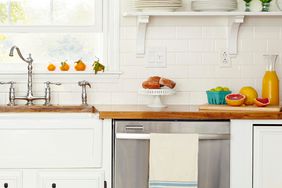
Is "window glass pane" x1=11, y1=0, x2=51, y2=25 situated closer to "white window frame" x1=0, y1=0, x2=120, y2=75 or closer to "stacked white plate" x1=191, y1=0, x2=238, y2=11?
"white window frame" x1=0, y1=0, x2=120, y2=75

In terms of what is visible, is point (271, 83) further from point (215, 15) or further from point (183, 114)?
point (183, 114)

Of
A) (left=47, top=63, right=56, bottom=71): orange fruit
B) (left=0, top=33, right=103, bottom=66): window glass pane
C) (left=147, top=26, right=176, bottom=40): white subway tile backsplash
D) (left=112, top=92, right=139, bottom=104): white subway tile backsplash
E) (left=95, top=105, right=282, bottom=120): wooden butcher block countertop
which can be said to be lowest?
(left=95, top=105, right=282, bottom=120): wooden butcher block countertop

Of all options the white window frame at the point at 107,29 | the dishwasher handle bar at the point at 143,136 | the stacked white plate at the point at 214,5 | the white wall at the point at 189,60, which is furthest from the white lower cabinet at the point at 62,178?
the stacked white plate at the point at 214,5

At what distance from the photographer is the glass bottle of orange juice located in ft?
13.9

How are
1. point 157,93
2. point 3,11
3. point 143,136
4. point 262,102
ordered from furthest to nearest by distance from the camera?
1. point 3,11
2. point 157,93
3. point 262,102
4. point 143,136

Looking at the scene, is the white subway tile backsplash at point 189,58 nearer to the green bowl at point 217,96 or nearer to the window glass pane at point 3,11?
the green bowl at point 217,96

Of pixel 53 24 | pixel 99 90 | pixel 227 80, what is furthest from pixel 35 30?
pixel 227 80

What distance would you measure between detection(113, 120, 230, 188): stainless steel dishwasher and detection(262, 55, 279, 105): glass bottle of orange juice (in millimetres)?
605

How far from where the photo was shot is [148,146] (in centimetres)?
379

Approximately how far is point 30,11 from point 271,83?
181 centimetres

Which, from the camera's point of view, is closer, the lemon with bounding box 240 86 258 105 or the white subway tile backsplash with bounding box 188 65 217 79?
the lemon with bounding box 240 86 258 105

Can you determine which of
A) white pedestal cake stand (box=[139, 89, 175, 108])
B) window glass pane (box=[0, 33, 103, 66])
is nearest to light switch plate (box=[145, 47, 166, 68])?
white pedestal cake stand (box=[139, 89, 175, 108])

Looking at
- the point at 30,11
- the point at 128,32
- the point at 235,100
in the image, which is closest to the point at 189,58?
the point at 128,32

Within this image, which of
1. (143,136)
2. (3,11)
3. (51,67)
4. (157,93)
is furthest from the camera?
(3,11)
